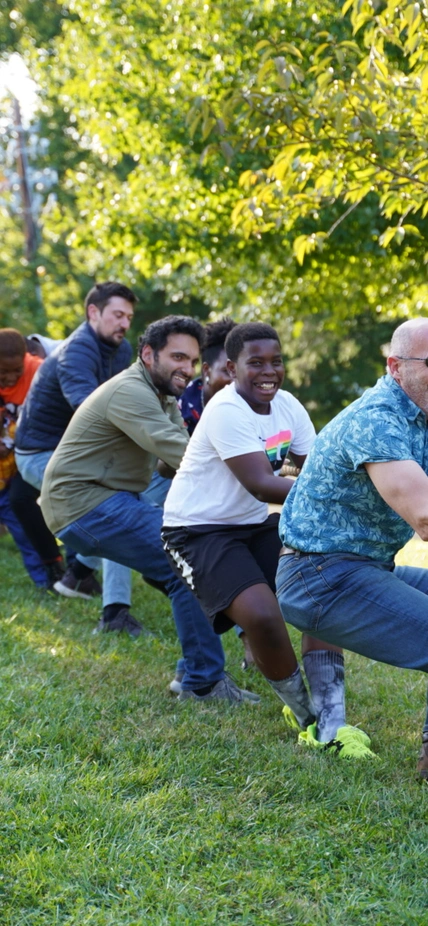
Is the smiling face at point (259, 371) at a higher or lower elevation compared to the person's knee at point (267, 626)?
higher

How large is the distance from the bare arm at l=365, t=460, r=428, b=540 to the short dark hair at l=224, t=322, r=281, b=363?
4.79ft

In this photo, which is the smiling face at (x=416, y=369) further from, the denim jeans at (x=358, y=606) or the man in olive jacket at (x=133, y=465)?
the man in olive jacket at (x=133, y=465)

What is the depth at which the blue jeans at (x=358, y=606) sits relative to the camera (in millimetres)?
3432

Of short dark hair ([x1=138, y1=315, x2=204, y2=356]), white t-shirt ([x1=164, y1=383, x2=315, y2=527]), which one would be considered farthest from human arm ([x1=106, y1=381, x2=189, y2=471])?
white t-shirt ([x1=164, y1=383, x2=315, y2=527])

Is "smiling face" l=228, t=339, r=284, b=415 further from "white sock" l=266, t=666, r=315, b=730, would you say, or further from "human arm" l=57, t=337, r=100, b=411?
"human arm" l=57, t=337, r=100, b=411

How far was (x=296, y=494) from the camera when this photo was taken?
3688mm

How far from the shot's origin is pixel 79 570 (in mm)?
7445

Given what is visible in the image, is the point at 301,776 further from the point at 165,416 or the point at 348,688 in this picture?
the point at 165,416

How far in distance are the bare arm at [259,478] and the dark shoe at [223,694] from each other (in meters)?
1.13

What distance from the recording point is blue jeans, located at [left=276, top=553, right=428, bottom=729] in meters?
3.43

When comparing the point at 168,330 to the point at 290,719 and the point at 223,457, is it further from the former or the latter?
the point at 290,719

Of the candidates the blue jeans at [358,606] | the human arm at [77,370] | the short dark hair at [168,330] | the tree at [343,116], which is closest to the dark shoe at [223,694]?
the blue jeans at [358,606]

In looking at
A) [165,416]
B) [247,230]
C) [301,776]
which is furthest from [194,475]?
[247,230]

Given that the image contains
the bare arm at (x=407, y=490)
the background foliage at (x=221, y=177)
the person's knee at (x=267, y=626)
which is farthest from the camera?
the background foliage at (x=221, y=177)
